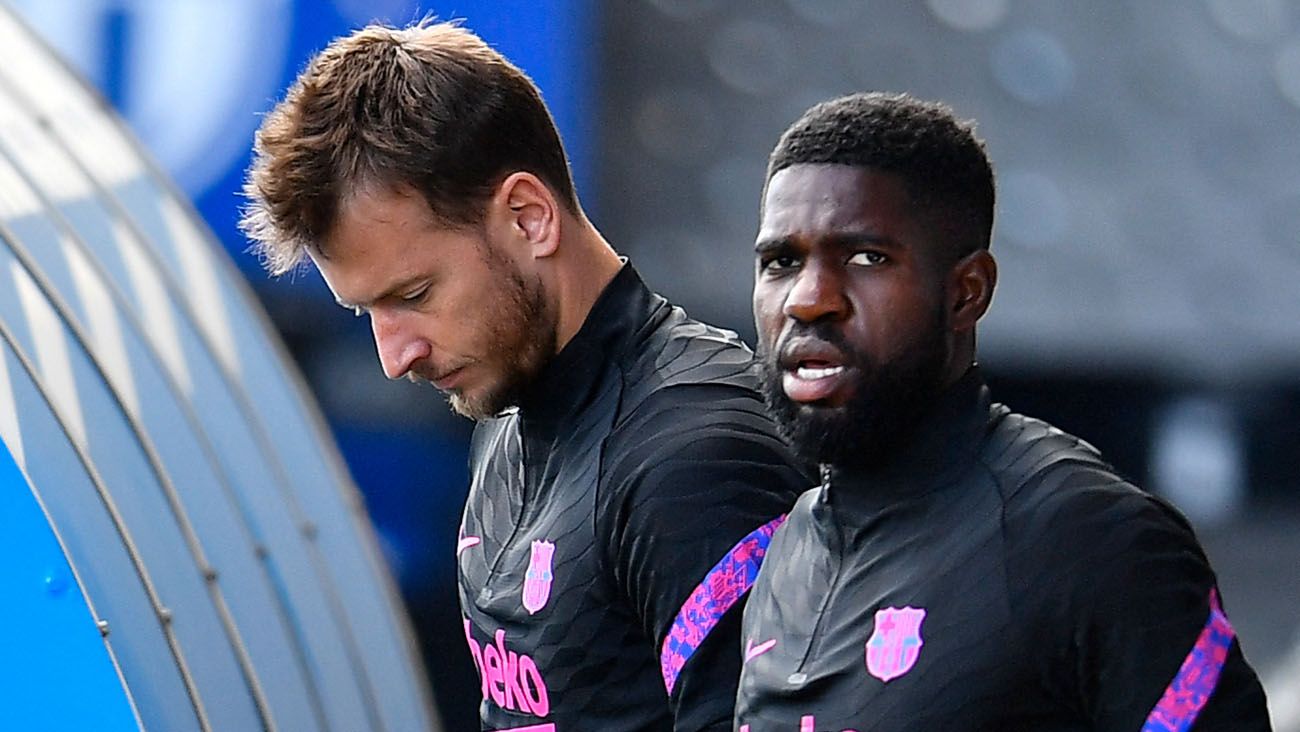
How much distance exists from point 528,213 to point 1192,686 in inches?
33.0

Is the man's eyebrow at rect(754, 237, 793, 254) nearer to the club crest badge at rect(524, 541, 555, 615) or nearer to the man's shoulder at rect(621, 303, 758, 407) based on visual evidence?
the man's shoulder at rect(621, 303, 758, 407)

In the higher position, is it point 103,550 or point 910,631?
point 103,550

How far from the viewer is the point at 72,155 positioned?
2.65 meters

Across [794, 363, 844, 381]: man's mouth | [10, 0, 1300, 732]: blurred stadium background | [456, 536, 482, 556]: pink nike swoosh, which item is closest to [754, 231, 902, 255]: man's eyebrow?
[794, 363, 844, 381]: man's mouth

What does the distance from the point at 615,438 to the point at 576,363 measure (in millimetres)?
106

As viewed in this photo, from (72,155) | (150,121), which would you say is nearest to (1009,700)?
(72,155)

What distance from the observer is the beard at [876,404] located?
5.39 feet

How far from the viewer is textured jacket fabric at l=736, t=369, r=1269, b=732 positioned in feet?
4.88

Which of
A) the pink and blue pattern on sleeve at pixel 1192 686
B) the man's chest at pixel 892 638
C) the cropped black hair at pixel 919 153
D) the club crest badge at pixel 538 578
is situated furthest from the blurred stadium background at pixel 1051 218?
the pink and blue pattern on sleeve at pixel 1192 686

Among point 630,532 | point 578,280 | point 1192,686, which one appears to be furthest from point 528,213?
point 1192,686

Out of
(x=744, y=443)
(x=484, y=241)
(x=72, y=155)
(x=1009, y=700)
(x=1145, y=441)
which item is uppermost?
(x=72, y=155)

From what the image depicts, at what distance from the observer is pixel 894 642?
5.22ft

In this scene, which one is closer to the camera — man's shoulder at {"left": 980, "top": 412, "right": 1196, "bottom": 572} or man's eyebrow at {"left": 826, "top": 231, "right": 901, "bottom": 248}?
man's shoulder at {"left": 980, "top": 412, "right": 1196, "bottom": 572}

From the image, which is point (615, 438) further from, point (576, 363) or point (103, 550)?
point (103, 550)
